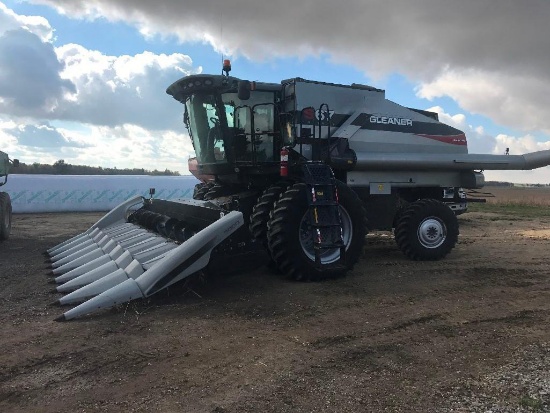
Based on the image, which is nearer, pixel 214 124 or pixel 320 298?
pixel 320 298

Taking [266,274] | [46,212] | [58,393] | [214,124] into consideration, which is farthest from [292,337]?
[46,212]

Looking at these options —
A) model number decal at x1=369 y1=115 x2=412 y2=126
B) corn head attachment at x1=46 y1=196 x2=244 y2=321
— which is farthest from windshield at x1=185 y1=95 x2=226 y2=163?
model number decal at x1=369 y1=115 x2=412 y2=126

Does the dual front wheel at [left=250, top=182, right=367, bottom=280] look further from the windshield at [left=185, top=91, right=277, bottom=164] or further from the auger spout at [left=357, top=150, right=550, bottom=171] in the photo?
the auger spout at [left=357, top=150, right=550, bottom=171]

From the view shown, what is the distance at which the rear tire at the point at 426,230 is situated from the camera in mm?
8062

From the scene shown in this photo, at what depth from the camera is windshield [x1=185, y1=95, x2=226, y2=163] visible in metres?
7.55

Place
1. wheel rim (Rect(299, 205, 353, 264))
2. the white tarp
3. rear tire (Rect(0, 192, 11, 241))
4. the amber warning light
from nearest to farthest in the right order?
wheel rim (Rect(299, 205, 353, 264)), the amber warning light, rear tire (Rect(0, 192, 11, 241)), the white tarp

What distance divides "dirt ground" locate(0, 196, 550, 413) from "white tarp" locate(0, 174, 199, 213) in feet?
43.5

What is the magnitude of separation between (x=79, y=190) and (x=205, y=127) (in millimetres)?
13548

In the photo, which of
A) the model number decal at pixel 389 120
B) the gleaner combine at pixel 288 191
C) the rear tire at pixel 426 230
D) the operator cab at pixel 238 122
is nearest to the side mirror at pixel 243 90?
the gleaner combine at pixel 288 191

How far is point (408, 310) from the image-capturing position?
5.11 meters

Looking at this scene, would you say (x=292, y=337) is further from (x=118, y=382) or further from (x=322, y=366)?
(x=118, y=382)

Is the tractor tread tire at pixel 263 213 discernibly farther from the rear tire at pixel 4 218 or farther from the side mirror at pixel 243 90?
the rear tire at pixel 4 218

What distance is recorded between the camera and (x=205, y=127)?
308 inches

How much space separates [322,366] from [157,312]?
203 cm
